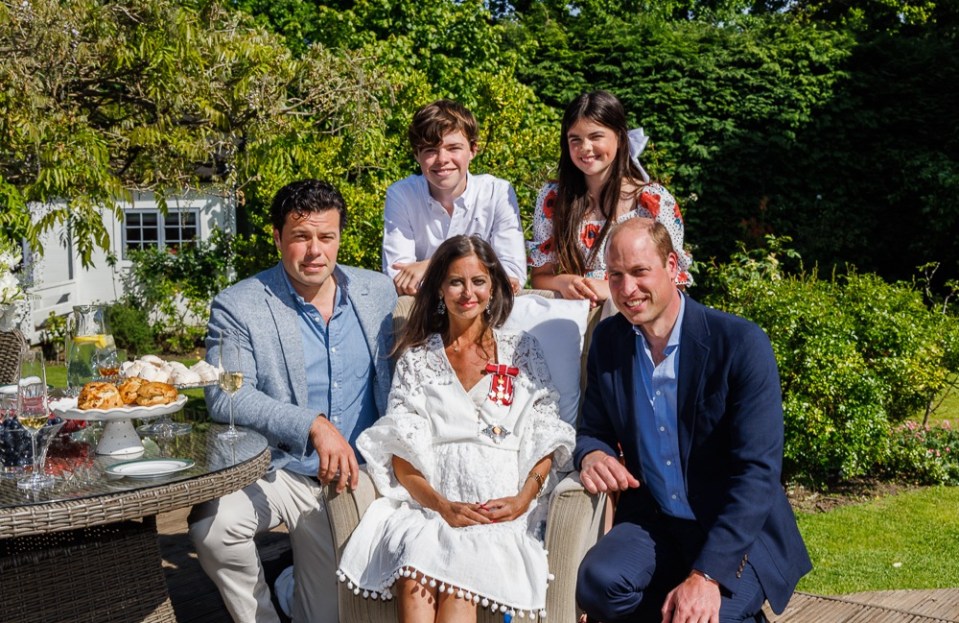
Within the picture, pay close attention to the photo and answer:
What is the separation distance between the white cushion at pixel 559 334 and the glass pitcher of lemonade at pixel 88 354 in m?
1.40

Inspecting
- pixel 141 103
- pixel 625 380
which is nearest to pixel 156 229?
pixel 141 103

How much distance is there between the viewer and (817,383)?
5.12 m

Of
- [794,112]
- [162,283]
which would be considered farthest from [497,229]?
[162,283]

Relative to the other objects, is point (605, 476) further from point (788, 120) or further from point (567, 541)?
point (788, 120)

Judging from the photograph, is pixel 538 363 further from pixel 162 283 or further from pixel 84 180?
pixel 162 283

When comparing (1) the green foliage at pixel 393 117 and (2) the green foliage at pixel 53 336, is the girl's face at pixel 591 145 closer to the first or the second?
(1) the green foliage at pixel 393 117

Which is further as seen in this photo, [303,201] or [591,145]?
[591,145]

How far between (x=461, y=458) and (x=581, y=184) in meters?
1.39

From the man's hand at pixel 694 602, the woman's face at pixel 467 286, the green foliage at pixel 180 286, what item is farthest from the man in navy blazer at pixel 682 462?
the green foliage at pixel 180 286

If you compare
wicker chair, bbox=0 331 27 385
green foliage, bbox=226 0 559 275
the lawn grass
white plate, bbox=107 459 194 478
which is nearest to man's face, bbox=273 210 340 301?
white plate, bbox=107 459 194 478

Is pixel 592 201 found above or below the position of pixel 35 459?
above

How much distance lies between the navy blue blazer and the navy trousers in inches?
2.4

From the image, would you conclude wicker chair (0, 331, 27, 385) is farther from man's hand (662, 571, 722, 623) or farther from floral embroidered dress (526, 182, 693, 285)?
man's hand (662, 571, 722, 623)

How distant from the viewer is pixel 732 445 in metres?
2.69
